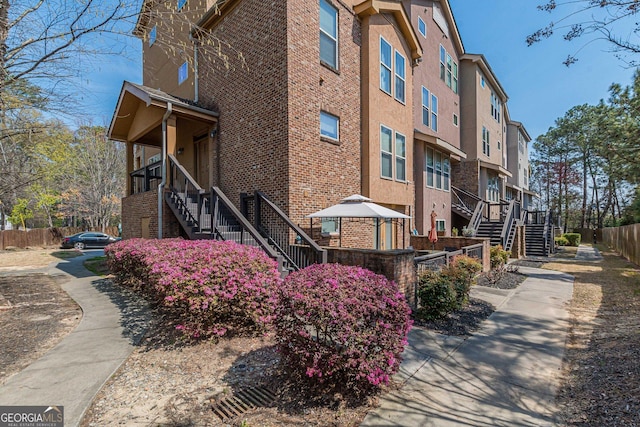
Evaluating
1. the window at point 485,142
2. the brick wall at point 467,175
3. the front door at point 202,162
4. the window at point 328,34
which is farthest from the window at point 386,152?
the window at point 485,142

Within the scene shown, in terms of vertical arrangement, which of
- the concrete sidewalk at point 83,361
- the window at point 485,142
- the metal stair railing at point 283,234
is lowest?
the concrete sidewalk at point 83,361

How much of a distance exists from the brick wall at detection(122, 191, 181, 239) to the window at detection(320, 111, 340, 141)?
5753 millimetres

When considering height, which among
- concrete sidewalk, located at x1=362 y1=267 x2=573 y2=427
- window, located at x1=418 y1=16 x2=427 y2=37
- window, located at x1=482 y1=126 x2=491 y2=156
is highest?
window, located at x1=418 y1=16 x2=427 y2=37

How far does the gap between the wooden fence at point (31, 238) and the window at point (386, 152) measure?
97.4 feet

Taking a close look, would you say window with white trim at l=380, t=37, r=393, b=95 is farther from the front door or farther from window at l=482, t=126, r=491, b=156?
window at l=482, t=126, r=491, b=156

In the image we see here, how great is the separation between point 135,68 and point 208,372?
21.0 feet

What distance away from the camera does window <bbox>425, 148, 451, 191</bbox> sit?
52.4 ft

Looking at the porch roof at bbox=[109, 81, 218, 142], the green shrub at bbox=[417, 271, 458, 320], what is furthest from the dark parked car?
the green shrub at bbox=[417, 271, 458, 320]

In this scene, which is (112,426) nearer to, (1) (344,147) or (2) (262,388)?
(2) (262,388)

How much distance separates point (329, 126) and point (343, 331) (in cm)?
806

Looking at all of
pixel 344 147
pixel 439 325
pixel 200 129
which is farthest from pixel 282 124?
pixel 439 325

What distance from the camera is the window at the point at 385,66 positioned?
12102mm

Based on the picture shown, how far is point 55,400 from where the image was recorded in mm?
3391

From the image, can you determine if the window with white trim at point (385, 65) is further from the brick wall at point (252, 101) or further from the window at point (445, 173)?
the window at point (445, 173)
